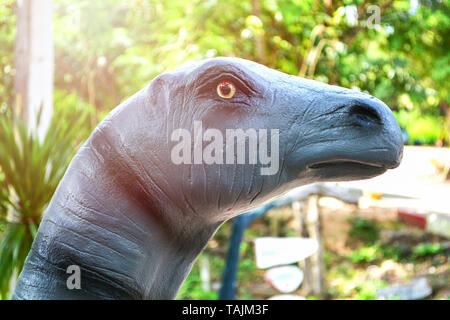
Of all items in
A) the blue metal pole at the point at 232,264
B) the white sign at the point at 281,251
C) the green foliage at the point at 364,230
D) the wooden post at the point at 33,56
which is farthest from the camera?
the green foliage at the point at 364,230

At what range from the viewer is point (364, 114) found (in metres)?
0.87

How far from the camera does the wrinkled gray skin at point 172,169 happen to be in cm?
88

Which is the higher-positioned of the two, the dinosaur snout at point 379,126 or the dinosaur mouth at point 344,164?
the dinosaur snout at point 379,126

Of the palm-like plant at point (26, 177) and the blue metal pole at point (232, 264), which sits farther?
the blue metal pole at point (232, 264)

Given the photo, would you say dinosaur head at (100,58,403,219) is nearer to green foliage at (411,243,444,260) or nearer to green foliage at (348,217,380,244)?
green foliage at (411,243,444,260)

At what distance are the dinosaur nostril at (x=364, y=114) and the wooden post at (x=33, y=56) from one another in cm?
329

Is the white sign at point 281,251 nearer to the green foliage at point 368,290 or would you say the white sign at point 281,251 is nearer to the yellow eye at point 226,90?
the green foliage at point 368,290

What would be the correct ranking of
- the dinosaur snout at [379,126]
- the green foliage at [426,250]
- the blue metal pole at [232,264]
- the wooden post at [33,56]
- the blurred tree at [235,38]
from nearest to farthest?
the dinosaur snout at [379,126]
the blue metal pole at [232,264]
the wooden post at [33,56]
the blurred tree at [235,38]
the green foliage at [426,250]

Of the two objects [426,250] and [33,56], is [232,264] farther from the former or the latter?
[426,250]

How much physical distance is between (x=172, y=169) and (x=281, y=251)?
141 cm

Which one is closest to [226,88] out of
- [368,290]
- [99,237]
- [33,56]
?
[99,237]

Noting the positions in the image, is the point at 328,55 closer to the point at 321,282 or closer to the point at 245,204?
the point at 321,282
